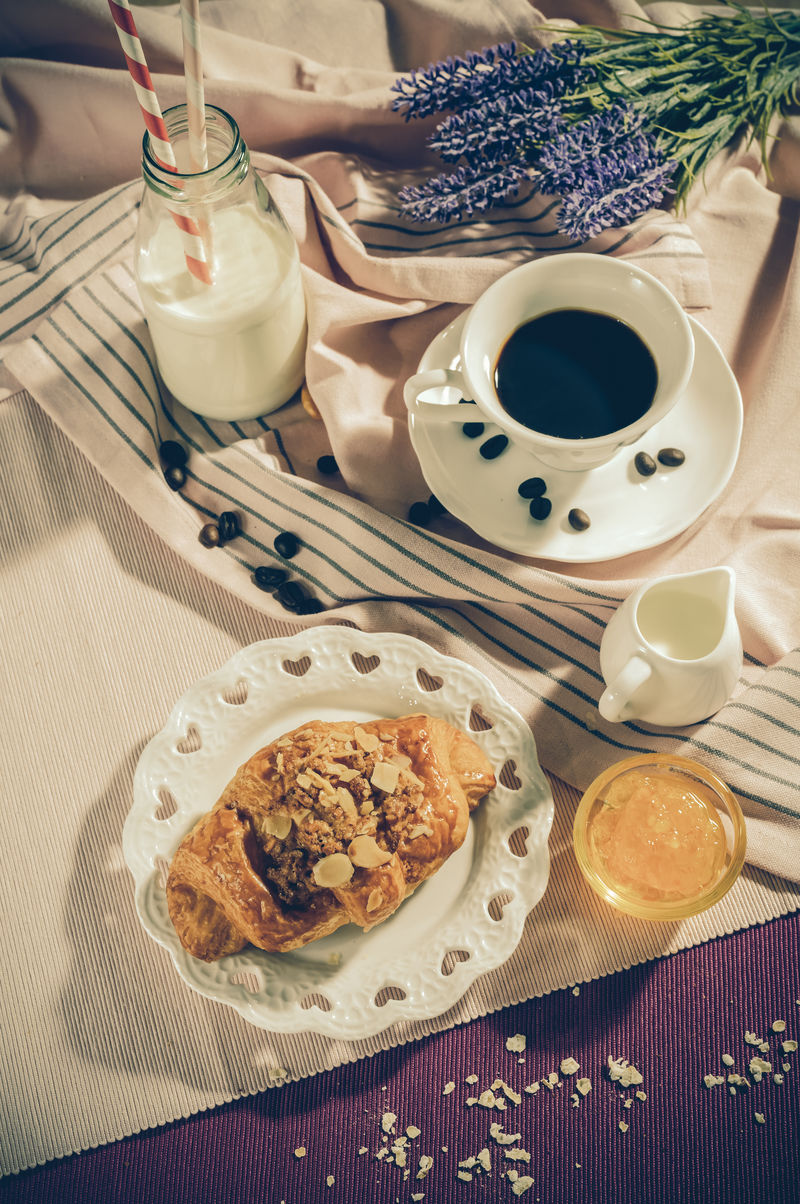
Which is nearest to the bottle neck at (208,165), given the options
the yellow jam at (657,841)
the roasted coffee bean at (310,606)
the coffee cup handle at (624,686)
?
the roasted coffee bean at (310,606)

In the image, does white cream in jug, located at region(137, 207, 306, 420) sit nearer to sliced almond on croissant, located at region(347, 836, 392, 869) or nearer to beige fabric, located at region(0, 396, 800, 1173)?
beige fabric, located at region(0, 396, 800, 1173)

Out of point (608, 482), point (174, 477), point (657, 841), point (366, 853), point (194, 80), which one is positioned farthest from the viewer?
point (174, 477)

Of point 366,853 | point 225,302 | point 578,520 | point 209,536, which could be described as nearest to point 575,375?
point 578,520

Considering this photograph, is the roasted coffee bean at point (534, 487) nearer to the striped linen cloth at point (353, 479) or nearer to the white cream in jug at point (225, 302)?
the striped linen cloth at point (353, 479)

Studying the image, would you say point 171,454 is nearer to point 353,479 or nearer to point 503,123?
point 353,479

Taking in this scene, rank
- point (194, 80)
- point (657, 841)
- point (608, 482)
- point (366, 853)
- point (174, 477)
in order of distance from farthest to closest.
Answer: point (174, 477), point (608, 482), point (657, 841), point (366, 853), point (194, 80)

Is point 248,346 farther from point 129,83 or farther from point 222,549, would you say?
point 129,83

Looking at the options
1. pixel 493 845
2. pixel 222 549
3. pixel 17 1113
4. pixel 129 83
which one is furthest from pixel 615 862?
pixel 129 83
